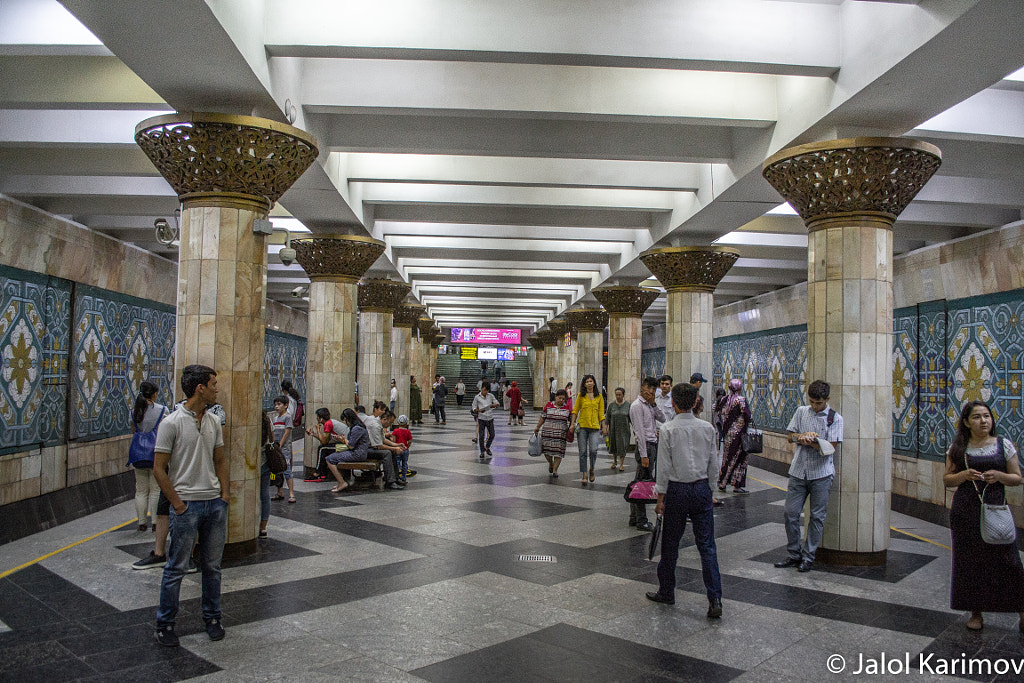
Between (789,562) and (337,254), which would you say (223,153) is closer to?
(337,254)

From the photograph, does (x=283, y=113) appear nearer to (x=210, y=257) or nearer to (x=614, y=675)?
(x=210, y=257)

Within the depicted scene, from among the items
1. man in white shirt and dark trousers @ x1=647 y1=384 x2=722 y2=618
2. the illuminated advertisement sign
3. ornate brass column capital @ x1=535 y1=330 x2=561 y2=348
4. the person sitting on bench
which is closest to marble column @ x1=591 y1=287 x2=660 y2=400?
the person sitting on bench

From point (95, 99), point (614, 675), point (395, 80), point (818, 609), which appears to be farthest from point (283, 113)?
point (818, 609)

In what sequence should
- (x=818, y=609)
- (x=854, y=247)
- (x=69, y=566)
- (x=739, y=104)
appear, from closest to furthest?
1. (x=818, y=609)
2. (x=69, y=566)
3. (x=854, y=247)
4. (x=739, y=104)

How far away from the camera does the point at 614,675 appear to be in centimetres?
425

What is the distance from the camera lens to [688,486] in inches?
215

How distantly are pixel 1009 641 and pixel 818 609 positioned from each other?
1.18 m

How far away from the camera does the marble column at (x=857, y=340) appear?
22.9ft

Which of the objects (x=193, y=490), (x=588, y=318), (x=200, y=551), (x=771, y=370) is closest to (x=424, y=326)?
(x=588, y=318)

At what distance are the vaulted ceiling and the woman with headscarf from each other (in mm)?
2620

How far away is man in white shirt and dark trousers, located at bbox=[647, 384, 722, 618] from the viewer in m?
5.36

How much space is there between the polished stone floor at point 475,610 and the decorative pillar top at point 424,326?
2009 centimetres

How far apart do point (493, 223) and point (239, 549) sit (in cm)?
691

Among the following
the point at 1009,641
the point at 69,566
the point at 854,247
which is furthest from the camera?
the point at 854,247
